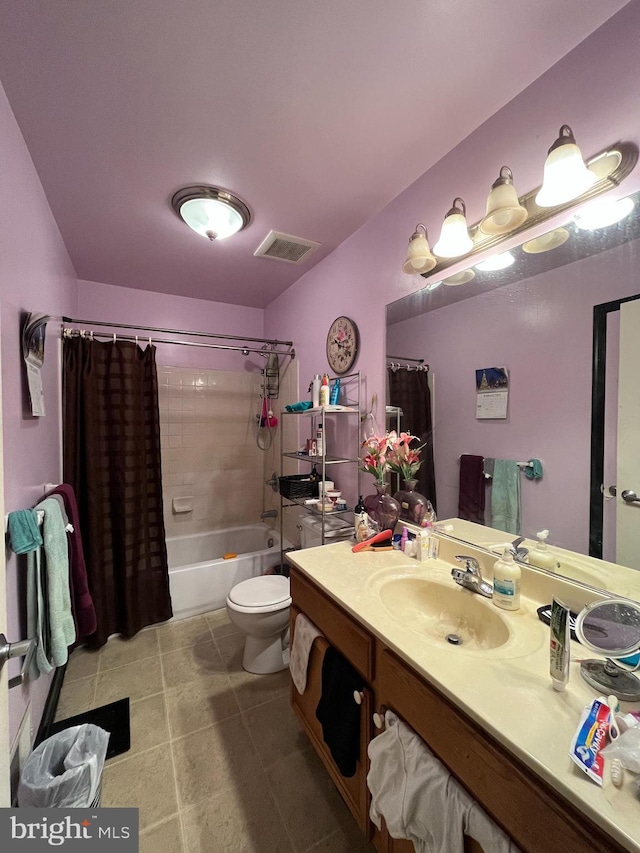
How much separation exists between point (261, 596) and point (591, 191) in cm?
212

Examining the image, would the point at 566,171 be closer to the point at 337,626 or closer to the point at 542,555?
the point at 542,555

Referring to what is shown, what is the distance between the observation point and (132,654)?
6.70 feet

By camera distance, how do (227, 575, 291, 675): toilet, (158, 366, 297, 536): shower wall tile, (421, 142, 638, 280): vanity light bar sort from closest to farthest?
(421, 142, 638, 280): vanity light bar → (227, 575, 291, 675): toilet → (158, 366, 297, 536): shower wall tile

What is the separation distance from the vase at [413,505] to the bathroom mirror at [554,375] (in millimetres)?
111

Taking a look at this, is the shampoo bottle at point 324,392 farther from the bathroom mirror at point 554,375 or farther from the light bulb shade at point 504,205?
the light bulb shade at point 504,205

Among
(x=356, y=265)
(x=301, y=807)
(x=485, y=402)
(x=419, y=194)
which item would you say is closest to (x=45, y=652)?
(x=301, y=807)

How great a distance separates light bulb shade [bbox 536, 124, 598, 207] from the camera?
90 cm

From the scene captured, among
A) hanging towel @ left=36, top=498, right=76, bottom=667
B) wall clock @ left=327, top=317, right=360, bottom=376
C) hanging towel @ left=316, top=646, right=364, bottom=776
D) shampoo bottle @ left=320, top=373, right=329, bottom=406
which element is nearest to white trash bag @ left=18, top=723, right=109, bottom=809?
hanging towel @ left=36, top=498, right=76, bottom=667

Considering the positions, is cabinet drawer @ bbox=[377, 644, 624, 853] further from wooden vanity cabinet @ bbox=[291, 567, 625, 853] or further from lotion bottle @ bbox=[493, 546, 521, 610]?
lotion bottle @ bbox=[493, 546, 521, 610]

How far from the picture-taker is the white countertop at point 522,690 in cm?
52

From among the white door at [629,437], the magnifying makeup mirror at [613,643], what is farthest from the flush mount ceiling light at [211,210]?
the magnifying makeup mirror at [613,643]

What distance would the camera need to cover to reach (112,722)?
156cm

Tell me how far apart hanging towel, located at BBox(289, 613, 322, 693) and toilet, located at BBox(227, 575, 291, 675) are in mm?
424

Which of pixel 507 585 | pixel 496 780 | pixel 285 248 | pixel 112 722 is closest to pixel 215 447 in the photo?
pixel 285 248
